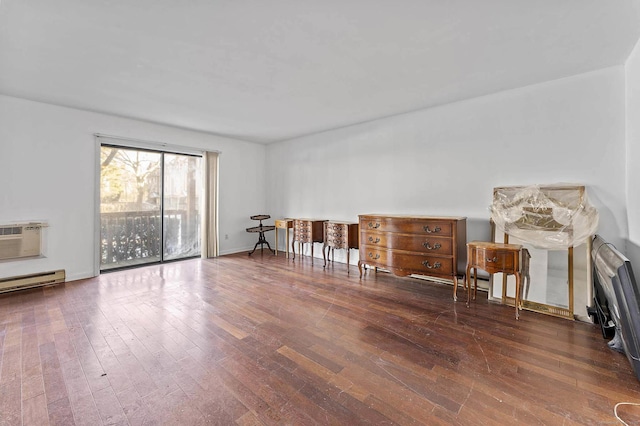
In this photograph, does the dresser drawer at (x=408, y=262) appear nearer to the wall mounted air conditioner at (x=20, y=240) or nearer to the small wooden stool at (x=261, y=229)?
the small wooden stool at (x=261, y=229)

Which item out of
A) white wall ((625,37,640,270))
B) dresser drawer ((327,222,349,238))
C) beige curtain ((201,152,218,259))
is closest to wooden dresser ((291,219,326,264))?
dresser drawer ((327,222,349,238))

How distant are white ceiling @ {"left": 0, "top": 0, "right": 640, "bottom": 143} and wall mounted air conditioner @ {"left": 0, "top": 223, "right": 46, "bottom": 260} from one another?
5.74ft

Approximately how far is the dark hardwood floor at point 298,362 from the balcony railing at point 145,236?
1359 mm

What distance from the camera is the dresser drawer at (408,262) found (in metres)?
3.33

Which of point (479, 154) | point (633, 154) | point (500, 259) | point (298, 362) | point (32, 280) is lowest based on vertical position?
point (298, 362)

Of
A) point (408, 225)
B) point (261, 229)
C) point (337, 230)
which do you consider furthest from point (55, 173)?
point (408, 225)

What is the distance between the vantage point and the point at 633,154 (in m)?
2.56

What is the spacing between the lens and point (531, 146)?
128 inches

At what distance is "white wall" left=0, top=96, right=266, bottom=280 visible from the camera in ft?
A: 11.8

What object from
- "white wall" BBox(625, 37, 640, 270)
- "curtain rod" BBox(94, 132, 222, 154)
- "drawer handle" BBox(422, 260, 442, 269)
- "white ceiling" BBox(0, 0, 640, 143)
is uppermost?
"white ceiling" BBox(0, 0, 640, 143)

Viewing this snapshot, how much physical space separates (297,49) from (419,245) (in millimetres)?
2647

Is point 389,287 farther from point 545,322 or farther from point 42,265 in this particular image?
point 42,265

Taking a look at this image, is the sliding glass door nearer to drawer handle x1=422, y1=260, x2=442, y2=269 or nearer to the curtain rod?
the curtain rod

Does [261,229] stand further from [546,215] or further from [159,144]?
[546,215]
